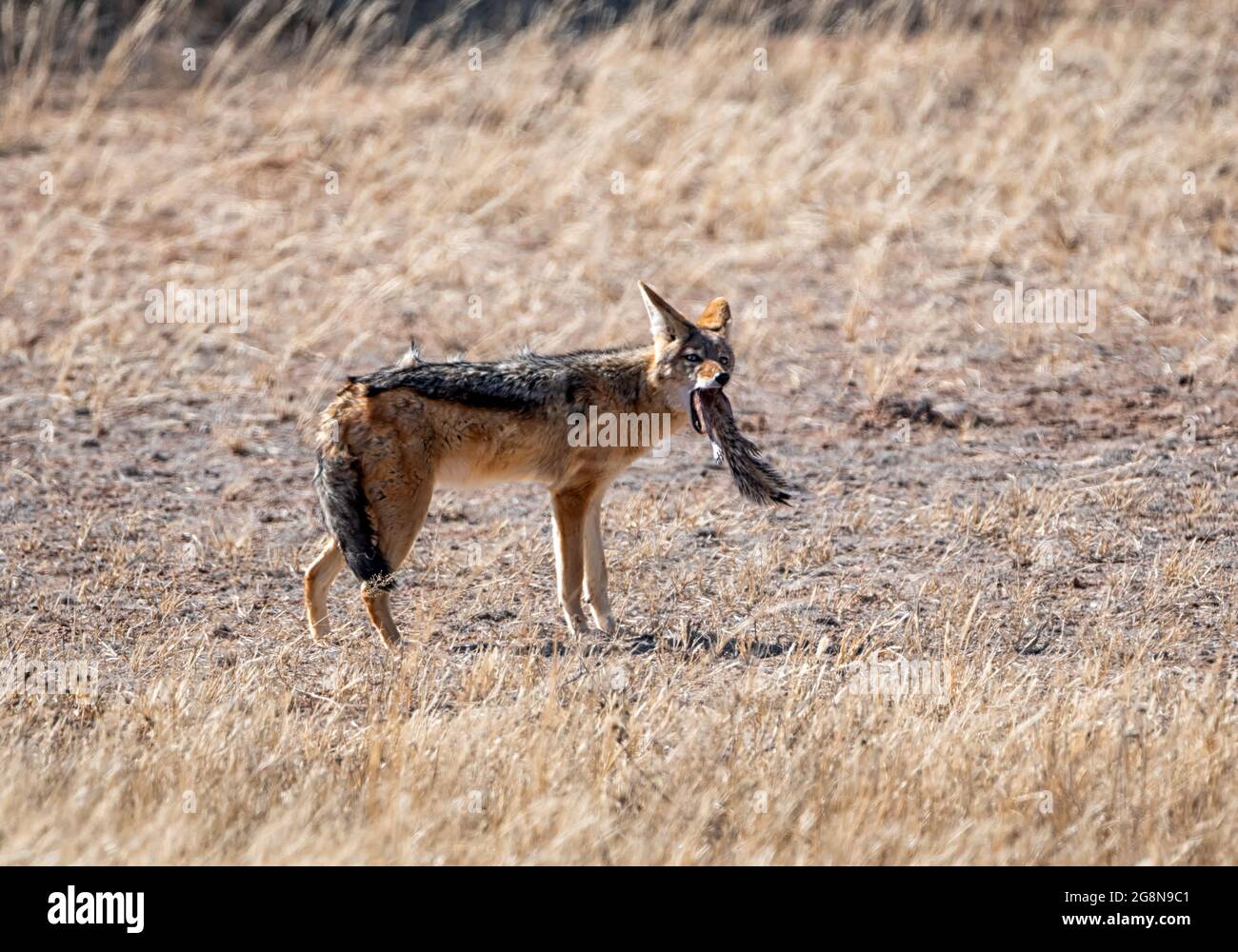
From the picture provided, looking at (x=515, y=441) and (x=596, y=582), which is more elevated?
(x=515, y=441)

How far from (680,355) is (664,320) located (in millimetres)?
199

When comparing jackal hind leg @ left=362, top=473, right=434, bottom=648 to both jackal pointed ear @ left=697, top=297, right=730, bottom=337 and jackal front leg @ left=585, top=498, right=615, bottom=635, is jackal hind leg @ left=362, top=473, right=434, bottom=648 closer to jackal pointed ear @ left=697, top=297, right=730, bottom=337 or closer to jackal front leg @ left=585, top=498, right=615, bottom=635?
jackal front leg @ left=585, top=498, right=615, bottom=635

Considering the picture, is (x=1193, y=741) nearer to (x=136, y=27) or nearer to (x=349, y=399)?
(x=349, y=399)

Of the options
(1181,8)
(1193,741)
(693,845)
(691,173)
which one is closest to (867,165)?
(691,173)

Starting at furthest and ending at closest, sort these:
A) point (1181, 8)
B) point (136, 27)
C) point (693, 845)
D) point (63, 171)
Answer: point (1181, 8)
point (136, 27)
point (63, 171)
point (693, 845)

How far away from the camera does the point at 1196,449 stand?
10.3 meters

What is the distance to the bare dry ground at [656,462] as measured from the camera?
5965 millimetres

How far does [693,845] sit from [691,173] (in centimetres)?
1051

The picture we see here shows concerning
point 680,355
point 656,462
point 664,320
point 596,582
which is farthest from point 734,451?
point 656,462

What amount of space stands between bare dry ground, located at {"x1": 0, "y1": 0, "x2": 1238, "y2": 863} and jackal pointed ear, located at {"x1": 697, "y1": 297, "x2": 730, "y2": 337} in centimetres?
126

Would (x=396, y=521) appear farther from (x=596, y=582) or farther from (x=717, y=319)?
(x=717, y=319)

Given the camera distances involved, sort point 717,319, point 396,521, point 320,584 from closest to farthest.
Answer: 1. point 396,521
2. point 320,584
3. point 717,319

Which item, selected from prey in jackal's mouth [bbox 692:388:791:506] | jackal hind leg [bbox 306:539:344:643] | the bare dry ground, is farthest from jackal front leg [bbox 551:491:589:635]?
jackal hind leg [bbox 306:539:344:643]

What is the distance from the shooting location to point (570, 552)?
794 cm
